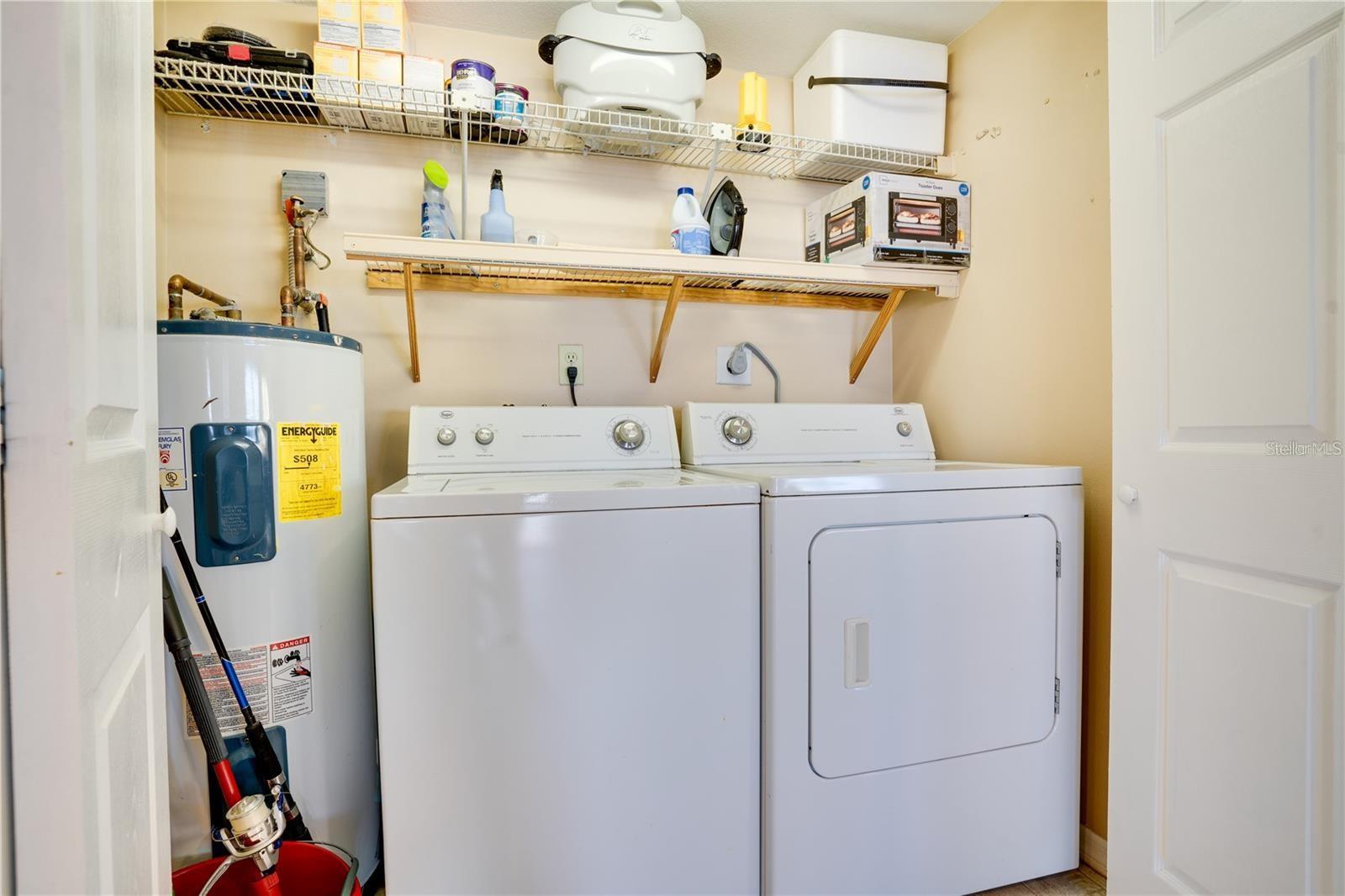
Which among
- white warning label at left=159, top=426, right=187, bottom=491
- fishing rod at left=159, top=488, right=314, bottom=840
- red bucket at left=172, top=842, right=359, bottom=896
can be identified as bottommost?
red bucket at left=172, top=842, right=359, bottom=896

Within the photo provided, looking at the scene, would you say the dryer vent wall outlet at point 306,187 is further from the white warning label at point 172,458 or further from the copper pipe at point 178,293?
the white warning label at point 172,458

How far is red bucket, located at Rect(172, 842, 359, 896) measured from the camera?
1.23 metres

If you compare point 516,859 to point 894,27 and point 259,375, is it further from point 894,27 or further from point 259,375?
point 894,27

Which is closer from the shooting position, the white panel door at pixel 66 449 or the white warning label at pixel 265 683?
the white panel door at pixel 66 449

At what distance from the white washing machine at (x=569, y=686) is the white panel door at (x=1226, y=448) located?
2.45ft

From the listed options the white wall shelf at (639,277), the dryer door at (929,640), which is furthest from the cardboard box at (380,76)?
the dryer door at (929,640)

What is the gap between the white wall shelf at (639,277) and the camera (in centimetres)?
162

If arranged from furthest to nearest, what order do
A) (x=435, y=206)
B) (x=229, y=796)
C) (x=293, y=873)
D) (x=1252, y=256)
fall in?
(x=435, y=206) → (x=293, y=873) → (x=229, y=796) → (x=1252, y=256)

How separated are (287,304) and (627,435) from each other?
0.95m

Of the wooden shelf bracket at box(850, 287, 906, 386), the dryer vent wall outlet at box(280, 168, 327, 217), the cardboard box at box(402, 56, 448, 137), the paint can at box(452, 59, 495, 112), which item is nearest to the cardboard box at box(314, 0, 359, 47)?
the cardboard box at box(402, 56, 448, 137)

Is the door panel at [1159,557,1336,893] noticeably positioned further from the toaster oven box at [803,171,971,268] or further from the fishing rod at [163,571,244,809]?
the fishing rod at [163,571,244,809]

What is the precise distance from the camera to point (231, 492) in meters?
1.25

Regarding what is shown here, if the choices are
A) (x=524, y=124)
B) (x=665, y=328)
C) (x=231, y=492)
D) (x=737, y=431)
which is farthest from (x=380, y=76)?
(x=737, y=431)

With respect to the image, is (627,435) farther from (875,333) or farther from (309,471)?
(875,333)
